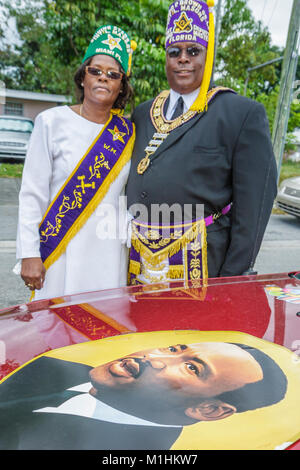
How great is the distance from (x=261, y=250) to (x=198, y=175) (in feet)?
14.3

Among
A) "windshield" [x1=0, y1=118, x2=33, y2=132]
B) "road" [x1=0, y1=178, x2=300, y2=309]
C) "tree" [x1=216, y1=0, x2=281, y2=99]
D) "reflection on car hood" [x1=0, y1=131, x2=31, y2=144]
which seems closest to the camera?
"road" [x1=0, y1=178, x2=300, y2=309]

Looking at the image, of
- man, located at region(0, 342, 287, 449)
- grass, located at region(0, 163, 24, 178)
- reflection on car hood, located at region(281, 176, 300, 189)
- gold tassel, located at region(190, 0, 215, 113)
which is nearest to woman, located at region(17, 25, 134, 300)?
gold tassel, located at region(190, 0, 215, 113)

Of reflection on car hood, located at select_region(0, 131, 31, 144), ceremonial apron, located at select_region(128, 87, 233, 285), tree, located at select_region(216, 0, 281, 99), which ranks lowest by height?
ceremonial apron, located at select_region(128, 87, 233, 285)

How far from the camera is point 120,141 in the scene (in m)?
1.93

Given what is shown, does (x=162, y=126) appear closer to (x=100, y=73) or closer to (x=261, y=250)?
(x=100, y=73)

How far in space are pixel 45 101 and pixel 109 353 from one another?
20642 mm

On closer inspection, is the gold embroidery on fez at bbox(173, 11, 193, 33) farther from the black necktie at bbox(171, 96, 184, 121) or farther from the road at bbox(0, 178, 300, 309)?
the road at bbox(0, 178, 300, 309)

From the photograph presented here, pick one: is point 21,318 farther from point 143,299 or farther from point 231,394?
point 231,394

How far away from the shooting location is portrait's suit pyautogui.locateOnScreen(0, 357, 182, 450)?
0.76m

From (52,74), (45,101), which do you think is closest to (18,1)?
(52,74)

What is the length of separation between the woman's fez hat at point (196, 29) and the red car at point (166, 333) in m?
0.79

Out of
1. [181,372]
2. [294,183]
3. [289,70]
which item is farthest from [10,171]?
[181,372]

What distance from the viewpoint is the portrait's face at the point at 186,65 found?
71.2 inches

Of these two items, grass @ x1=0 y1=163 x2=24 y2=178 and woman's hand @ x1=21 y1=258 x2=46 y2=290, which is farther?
grass @ x1=0 y1=163 x2=24 y2=178
